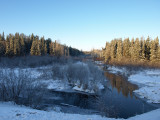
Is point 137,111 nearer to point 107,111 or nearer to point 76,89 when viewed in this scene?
point 107,111

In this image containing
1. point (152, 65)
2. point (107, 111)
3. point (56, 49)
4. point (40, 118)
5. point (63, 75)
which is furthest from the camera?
point (56, 49)

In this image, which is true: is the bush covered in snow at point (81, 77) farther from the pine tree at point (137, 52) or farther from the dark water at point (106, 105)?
the pine tree at point (137, 52)

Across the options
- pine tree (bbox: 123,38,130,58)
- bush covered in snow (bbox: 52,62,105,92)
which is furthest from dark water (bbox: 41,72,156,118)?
pine tree (bbox: 123,38,130,58)

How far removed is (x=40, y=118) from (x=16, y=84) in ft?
17.0

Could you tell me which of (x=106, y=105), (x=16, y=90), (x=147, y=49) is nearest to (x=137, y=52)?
(x=147, y=49)

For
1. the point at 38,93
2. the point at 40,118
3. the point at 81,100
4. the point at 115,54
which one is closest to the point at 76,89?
the point at 81,100

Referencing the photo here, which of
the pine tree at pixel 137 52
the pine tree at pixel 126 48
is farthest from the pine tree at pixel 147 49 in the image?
the pine tree at pixel 126 48

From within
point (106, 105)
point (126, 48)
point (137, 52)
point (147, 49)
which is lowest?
point (106, 105)

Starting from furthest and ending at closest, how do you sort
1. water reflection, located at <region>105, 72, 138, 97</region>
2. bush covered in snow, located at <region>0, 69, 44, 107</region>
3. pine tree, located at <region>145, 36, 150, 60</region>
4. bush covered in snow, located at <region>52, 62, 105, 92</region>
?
pine tree, located at <region>145, 36, 150, 60</region> → bush covered in snow, located at <region>52, 62, 105, 92</region> → water reflection, located at <region>105, 72, 138, 97</region> → bush covered in snow, located at <region>0, 69, 44, 107</region>

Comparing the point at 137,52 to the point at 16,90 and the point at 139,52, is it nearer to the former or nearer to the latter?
the point at 139,52

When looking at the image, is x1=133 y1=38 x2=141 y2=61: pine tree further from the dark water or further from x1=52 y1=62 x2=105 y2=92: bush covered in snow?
the dark water

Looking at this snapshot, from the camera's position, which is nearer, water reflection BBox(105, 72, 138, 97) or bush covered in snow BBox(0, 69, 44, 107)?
bush covered in snow BBox(0, 69, 44, 107)

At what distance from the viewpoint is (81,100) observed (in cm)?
1409

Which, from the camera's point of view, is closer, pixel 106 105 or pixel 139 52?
pixel 106 105
